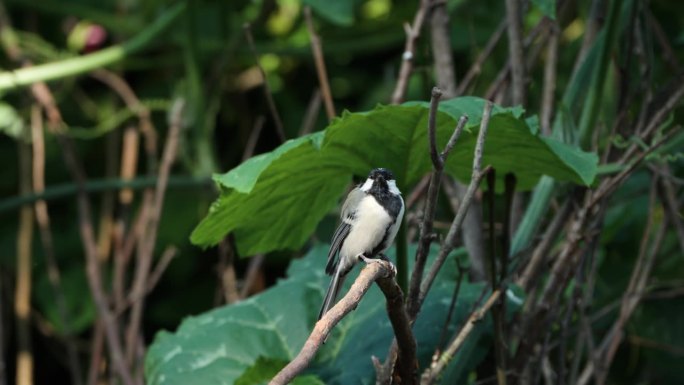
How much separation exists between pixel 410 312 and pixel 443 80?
1.04 metres

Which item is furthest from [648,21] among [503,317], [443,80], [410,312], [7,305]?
[7,305]

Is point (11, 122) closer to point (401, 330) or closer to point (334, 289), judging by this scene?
point (334, 289)

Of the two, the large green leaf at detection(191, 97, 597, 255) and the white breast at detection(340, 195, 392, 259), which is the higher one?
the large green leaf at detection(191, 97, 597, 255)

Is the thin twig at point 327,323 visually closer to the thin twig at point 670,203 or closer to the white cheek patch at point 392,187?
the white cheek patch at point 392,187

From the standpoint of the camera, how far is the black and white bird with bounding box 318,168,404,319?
1840 mm

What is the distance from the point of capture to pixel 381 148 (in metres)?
1.92

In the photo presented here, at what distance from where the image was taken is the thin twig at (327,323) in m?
1.21

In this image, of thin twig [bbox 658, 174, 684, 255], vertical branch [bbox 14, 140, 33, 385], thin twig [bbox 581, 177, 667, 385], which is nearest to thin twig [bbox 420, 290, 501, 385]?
thin twig [bbox 581, 177, 667, 385]

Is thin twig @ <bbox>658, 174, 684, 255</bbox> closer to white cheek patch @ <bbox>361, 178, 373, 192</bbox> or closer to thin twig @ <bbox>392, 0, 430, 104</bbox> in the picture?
thin twig @ <bbox>392, 0, 430, 104</bbox>

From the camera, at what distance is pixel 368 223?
6.15ft

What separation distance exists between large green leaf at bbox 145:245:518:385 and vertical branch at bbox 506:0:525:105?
36 cm

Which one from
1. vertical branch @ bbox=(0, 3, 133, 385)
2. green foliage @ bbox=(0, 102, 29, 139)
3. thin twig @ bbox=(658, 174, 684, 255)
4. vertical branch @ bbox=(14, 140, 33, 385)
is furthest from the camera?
green foliage @ bbox=(0, 102, 29, 139)

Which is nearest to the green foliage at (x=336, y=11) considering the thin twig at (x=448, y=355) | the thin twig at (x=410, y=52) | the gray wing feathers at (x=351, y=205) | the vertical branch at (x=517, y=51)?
the thin twig at (x=410, y=52)

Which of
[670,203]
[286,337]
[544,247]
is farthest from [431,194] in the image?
[670,203]
